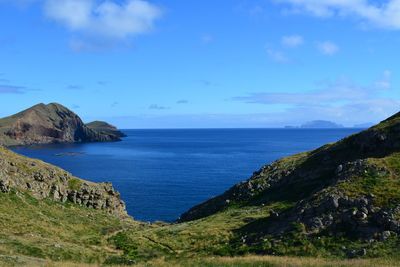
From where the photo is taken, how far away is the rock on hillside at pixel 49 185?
65.1 metres

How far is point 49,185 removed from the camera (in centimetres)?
6988

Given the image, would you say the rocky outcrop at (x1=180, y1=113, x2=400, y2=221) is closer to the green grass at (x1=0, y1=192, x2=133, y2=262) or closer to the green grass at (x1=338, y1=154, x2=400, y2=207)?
the green grass at (x1=338, y1=154, x2=400, y2=207)

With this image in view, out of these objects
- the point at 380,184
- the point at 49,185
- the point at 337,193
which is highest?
the point at 380,184

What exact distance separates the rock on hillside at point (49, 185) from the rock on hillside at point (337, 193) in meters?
14.8

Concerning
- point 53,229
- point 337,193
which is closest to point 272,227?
point 337,193

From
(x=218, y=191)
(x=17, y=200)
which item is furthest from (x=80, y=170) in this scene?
(x=17, y=200)

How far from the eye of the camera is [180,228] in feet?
189

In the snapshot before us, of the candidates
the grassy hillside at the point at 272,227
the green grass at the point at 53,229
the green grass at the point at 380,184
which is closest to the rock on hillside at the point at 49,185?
the grassy hillside at the point at 272,227

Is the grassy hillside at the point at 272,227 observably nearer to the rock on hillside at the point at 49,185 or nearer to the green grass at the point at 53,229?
the green grass at the point at 53,229

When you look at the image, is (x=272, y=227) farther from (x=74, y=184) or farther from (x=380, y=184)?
(x=74, y=184)

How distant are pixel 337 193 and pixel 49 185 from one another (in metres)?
43.8

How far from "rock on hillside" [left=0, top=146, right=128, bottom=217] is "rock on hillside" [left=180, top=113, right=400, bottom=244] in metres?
14.8

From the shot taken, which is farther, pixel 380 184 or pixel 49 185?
pixel 49 185

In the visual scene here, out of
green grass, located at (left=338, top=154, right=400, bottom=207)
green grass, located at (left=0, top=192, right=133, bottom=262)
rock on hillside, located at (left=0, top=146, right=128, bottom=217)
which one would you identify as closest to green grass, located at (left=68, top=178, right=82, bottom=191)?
rock on hillside, located at (left=0, top=146, right=128, bottom=217)
